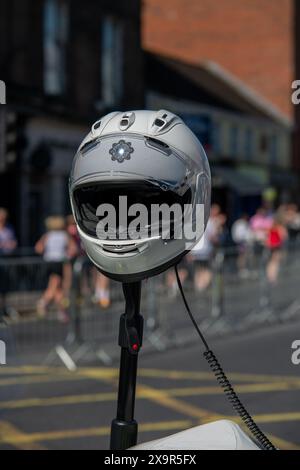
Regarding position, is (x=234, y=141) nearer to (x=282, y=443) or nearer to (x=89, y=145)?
(x=282, y=443)

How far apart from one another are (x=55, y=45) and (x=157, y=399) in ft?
56.9

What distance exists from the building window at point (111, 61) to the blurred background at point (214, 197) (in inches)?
2.2

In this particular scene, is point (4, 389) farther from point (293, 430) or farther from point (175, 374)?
point (175, 374)

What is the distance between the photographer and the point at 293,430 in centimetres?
623

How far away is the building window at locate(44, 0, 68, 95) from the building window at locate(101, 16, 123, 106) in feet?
6.69

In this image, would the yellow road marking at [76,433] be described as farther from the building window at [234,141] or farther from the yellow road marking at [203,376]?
the building window at [234,141]

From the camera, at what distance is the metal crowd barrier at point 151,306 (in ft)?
33.9

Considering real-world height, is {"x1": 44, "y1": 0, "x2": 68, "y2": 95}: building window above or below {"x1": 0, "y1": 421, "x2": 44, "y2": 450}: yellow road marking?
above

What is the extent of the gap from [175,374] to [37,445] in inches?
126

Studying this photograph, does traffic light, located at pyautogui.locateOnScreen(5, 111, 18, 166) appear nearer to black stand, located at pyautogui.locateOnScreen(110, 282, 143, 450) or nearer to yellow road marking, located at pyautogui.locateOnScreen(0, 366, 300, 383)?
yellow road marking, located at pyautogui.locateOnScreen(0, 366, 300, 383)

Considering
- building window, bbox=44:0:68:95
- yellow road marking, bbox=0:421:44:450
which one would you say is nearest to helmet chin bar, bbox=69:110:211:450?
yellow road marking, bbox=0:421:44:450

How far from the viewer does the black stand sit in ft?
7.43

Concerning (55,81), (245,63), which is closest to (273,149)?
(245,63)

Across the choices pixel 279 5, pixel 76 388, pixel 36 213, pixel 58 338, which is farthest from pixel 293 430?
pixel 279 5
